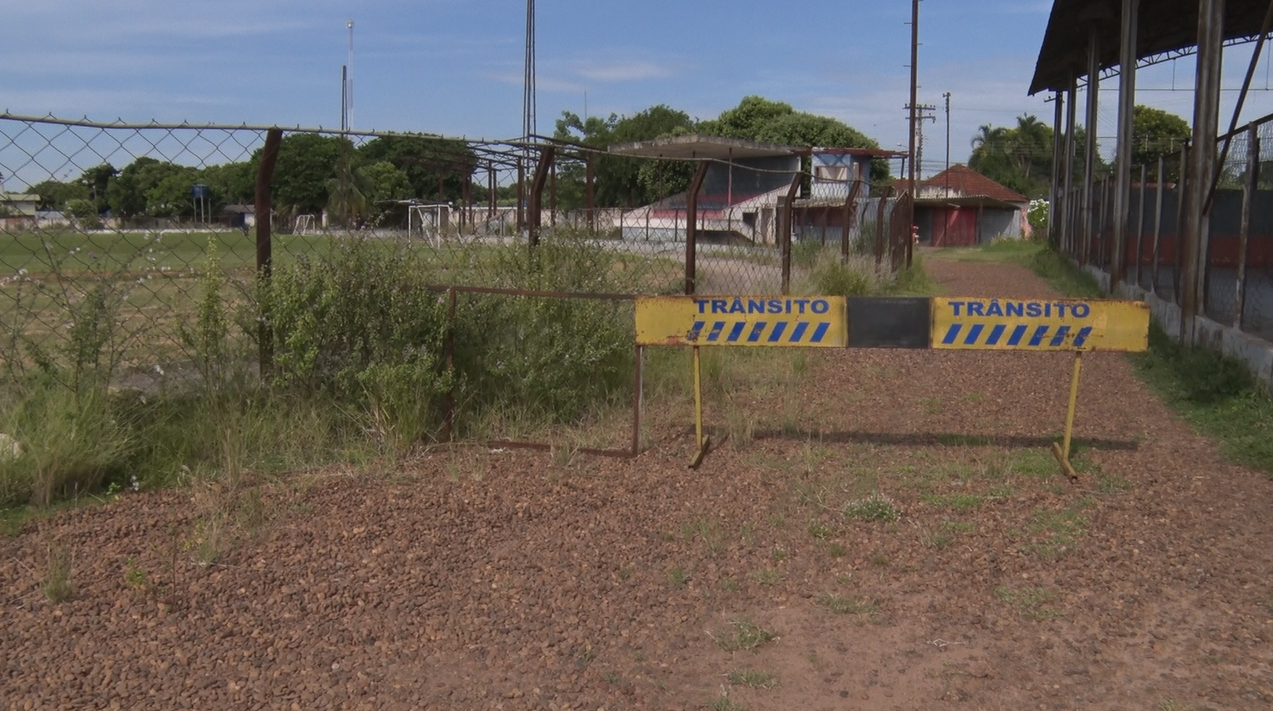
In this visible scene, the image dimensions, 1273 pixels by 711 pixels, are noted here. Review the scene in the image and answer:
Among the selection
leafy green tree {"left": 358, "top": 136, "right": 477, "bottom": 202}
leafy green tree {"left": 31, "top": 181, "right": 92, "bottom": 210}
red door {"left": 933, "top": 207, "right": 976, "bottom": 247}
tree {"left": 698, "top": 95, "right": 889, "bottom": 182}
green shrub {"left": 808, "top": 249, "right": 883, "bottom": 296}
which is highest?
tree {"left": 698, "top": 95, "right": 889, "bottom": 182}

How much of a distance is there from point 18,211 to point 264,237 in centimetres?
124

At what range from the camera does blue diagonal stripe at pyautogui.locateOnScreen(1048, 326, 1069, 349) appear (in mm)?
6336

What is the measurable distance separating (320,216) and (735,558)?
3.30 metres

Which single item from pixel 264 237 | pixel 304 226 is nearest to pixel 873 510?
pixel 304 226

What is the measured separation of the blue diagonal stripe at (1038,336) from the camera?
6.34 meters

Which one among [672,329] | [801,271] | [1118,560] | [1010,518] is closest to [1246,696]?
[1118,560]

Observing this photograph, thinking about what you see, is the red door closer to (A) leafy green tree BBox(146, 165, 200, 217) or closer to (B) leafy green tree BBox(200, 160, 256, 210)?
(B) leafy green tree BBox(200, 160, 256, 210)

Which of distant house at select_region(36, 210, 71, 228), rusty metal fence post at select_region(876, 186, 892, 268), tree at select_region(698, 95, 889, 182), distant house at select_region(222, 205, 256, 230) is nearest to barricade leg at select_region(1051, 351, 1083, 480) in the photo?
distant house at select_region(222, 205, 256, 230)

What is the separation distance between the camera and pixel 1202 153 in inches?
428

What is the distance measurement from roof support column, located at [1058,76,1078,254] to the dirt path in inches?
1016

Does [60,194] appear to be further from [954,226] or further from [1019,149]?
[1019,149]

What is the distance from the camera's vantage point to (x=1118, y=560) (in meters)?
4.92

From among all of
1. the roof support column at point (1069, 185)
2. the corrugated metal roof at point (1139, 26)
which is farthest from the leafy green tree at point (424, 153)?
the roof support column at point (1069, 185)

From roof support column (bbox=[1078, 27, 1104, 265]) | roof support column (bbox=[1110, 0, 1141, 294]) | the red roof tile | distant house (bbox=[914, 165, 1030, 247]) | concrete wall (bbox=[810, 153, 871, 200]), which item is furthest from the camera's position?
the red roof tile
